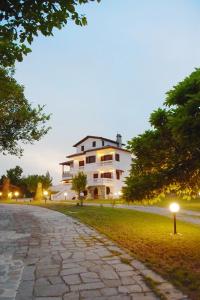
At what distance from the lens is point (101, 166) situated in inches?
2154

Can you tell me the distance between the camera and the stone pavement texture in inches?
221

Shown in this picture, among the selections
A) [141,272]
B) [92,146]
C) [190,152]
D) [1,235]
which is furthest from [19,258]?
[92,146]

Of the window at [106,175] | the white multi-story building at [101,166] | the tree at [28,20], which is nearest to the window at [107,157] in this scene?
the white multi-story building at [101,166]

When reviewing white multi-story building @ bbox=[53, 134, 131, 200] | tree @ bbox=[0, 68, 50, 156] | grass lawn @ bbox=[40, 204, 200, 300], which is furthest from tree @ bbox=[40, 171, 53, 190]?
grass lawn @ bbox=[40, 204, 200, 300]

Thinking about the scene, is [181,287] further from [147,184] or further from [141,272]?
[147,184]

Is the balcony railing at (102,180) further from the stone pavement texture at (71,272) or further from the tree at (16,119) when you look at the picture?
the stone pavement texture at (71,272)

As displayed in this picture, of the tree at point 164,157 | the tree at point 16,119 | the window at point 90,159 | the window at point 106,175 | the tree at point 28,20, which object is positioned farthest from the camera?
the window at point 90,159

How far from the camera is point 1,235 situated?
465 inches

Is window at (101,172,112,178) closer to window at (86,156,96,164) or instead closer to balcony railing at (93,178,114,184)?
balcony railing at (93,178,114,184)

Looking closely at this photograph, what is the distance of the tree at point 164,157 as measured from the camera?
9164 millimetres

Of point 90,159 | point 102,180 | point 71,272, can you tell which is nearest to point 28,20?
point 71,272

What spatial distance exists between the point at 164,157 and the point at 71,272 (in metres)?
4.65

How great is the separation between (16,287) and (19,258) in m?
2.32

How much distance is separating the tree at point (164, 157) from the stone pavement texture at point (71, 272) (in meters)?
2.07
